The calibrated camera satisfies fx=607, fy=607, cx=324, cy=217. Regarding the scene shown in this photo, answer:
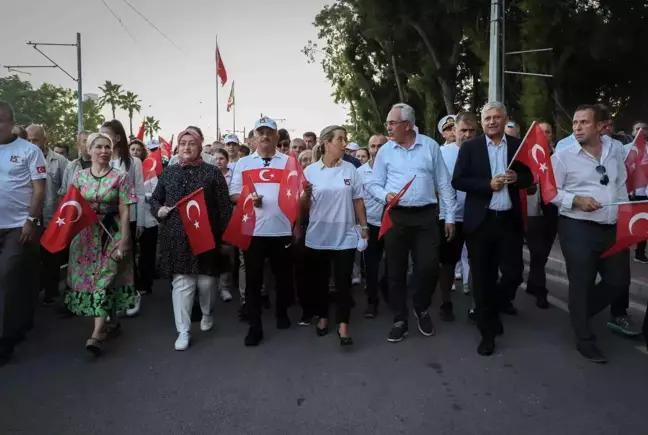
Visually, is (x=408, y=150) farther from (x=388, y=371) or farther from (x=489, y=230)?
(x=388, y=371)

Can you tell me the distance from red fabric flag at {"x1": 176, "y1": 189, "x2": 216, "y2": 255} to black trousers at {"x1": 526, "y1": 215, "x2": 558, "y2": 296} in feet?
11.7

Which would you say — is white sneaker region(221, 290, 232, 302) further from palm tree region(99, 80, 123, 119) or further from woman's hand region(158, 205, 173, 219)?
palm tree region(99, 80, 123, 119)

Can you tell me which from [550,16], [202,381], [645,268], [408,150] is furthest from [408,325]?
[550,16]

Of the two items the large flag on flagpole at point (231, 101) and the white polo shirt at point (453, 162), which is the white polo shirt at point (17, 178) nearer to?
the white polo shirt at point (453, 162)

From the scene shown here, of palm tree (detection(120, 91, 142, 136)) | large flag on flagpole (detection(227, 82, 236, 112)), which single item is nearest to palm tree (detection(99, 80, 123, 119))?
palm tree (detection(120, 91, 142, 136))

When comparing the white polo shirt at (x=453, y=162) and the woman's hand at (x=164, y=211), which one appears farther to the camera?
the white polo shirt at (x=453, y=162)

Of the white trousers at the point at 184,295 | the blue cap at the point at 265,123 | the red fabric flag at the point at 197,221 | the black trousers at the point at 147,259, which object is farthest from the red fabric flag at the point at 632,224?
the black trousers at the point at 147,259

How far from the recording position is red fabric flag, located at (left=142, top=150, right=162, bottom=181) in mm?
7754

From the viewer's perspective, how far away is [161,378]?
441cm

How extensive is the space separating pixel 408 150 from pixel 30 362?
354 centimetres

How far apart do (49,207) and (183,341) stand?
2740 mm

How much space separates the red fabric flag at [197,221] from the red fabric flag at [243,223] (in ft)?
0.76

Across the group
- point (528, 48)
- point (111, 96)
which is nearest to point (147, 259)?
point (528, 48)

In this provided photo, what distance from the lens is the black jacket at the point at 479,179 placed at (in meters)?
4.95
